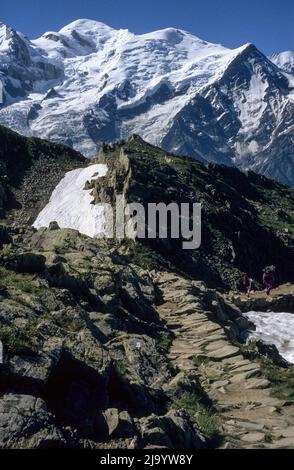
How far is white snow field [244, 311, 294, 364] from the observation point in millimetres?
33625

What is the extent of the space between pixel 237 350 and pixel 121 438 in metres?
11.5

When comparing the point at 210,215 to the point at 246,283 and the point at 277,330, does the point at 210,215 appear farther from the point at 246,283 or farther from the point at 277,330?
the point at 277,330

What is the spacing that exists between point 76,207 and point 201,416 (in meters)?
48.1

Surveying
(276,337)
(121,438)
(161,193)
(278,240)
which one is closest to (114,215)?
(161,193)

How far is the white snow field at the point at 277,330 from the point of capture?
110 feet

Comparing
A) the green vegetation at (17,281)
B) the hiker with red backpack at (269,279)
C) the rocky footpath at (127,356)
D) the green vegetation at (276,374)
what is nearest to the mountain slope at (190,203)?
the rocky footpath at (127,356)

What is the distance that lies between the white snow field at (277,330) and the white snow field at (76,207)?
733 inches

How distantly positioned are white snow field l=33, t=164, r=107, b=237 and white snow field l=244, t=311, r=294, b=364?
1861 cm

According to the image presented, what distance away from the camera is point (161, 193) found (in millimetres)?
60625

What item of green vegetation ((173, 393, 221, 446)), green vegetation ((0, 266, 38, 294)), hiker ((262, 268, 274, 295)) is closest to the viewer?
green vegetation ((173, 393, 221, 446))

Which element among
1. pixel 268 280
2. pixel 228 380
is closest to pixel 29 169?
pixel 268 280

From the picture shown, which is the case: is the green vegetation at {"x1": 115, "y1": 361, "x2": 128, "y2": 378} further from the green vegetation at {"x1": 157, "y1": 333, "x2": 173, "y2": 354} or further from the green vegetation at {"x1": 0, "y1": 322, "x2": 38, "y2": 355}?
the green vegetation at {"x1": 157, "y1": 333, "x2": 173, "y2": 354}

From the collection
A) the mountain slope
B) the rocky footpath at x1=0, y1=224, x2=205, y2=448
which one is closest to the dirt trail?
the rocky footpath at x1=0, y1=224, x2=205, y2=448

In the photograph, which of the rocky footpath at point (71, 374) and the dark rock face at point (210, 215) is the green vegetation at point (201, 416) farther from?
the dark rock face at point (210, 215)
